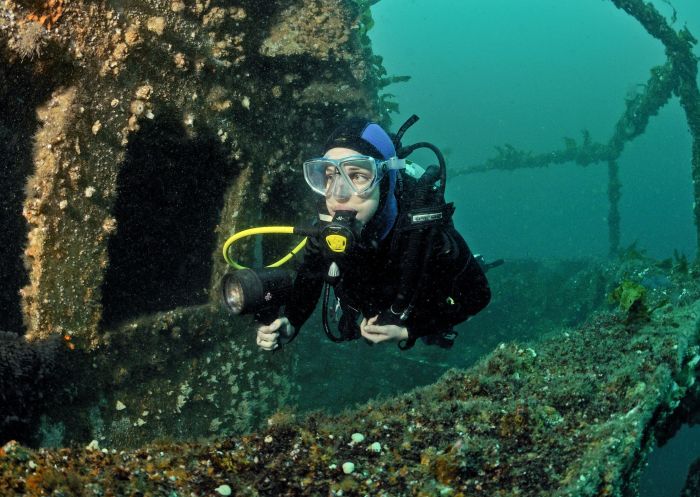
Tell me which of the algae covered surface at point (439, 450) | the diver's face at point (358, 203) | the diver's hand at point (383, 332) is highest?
the diver's face at point (358, 203)

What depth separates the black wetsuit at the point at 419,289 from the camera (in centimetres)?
364

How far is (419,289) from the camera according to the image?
364 centimetres

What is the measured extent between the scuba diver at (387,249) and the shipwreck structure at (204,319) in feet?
2.00

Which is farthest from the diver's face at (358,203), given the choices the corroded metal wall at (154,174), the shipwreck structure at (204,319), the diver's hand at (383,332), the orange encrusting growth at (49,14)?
the orange encrusting growth at (49,14)

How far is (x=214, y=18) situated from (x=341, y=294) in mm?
2928

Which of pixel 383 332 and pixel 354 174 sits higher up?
pixel 354 174

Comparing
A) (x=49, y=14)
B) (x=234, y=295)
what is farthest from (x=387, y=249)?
(x=49, y=14)

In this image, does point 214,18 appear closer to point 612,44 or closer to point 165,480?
point 165,480

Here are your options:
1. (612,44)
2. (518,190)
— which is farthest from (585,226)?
(612,44)

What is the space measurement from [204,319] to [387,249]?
2.24m

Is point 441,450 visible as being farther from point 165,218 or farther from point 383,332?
point 165,218

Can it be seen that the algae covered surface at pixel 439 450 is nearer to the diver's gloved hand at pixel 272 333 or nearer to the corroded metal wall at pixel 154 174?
the diver's gloved hand at pixel 272 333

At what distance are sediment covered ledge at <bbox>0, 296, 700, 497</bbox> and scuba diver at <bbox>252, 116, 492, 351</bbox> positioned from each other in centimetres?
76

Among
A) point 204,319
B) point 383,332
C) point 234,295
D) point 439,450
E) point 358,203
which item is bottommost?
point 204,319
